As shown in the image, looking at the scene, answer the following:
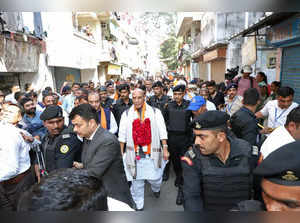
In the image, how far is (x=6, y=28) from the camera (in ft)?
19.3

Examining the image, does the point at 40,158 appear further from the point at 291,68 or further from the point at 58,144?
the point at 291,68

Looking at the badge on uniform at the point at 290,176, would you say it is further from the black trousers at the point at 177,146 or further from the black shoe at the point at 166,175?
the black shoe at the point at 166,175

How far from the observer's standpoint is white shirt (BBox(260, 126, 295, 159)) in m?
2.02

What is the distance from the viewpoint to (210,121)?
176cm

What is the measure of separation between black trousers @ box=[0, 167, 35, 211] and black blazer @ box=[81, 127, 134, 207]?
82 centimetres

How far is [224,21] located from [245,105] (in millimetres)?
11053

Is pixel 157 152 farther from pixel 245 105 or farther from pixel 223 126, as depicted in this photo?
pixel 223 126

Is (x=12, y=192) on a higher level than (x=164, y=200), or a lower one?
higher

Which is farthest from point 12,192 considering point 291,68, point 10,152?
point 291,68

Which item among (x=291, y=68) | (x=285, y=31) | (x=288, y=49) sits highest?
(x=285, y=31)

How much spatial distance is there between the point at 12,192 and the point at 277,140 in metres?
2.78

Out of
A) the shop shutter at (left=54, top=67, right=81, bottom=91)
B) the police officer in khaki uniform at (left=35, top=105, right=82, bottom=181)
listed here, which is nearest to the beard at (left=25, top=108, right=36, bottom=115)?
the police officer in khaki uniform at (left=35, top=105, right=82, bottom=181)

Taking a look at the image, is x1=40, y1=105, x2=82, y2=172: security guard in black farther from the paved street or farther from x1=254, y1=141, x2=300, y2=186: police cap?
x1=254, y1=141, x2=300, y2=186: police cap

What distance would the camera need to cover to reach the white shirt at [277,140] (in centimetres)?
202
